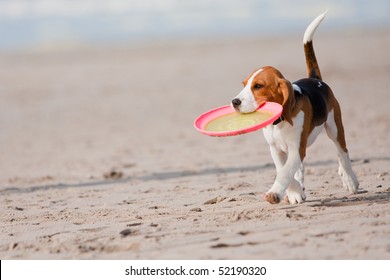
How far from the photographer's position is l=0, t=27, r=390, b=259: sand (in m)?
6.08

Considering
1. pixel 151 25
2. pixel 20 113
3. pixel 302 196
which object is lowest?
pixel 302 196

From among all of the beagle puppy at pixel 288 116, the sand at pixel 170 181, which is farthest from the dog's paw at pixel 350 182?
the beagle puppy at pixel 288 116

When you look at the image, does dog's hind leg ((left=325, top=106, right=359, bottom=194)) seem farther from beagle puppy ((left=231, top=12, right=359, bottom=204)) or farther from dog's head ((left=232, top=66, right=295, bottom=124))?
dog's head ((left=232, top=66, right=295, bottom=124))

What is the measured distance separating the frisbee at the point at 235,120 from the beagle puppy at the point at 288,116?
88 millimetres

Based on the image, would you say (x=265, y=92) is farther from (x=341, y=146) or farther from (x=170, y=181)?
(x=170, y=181)

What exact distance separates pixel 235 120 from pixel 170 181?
2.56 m

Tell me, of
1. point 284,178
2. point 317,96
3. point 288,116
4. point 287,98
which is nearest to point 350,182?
point 317,96

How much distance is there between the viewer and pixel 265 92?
670cm

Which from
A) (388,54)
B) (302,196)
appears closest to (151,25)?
(388,54)

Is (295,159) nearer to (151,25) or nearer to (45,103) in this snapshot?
(45,103)

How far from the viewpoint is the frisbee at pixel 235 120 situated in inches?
256

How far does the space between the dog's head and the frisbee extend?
7 cm

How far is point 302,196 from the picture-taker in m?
7.19
